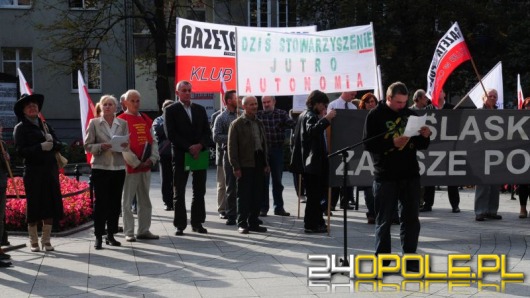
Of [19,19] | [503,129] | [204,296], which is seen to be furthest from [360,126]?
[19,19]

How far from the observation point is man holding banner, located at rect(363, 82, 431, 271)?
810 centimetres

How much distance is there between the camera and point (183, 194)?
11148 mm

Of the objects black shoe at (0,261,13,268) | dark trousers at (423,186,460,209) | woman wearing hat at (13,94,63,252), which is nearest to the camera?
black shoe at (0,261,13,268)

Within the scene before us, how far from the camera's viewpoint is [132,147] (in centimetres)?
1066

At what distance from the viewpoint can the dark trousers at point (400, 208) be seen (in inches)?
321

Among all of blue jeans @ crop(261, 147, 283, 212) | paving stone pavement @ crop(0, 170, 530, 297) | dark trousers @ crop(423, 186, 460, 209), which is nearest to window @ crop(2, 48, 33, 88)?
blue jeans @ crop(261, 147, 283, 212)

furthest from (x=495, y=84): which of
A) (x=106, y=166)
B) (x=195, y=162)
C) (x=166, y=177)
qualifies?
(x=106, y=166)

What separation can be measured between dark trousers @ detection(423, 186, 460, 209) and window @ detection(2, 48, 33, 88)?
1080 inches

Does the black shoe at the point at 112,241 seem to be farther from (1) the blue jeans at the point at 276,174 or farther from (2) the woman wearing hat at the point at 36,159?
(1) the blue jeans at the point at 276,174

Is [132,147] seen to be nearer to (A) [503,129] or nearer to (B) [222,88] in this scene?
(B) [222,88]

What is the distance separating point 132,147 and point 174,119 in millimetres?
708

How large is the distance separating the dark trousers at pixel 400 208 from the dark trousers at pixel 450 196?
17.6 feet

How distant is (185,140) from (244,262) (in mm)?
2540

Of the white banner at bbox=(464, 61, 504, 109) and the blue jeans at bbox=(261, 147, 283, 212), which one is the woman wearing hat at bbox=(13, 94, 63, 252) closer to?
the blue jeans at bbox=(261, 147, 283, 212)
